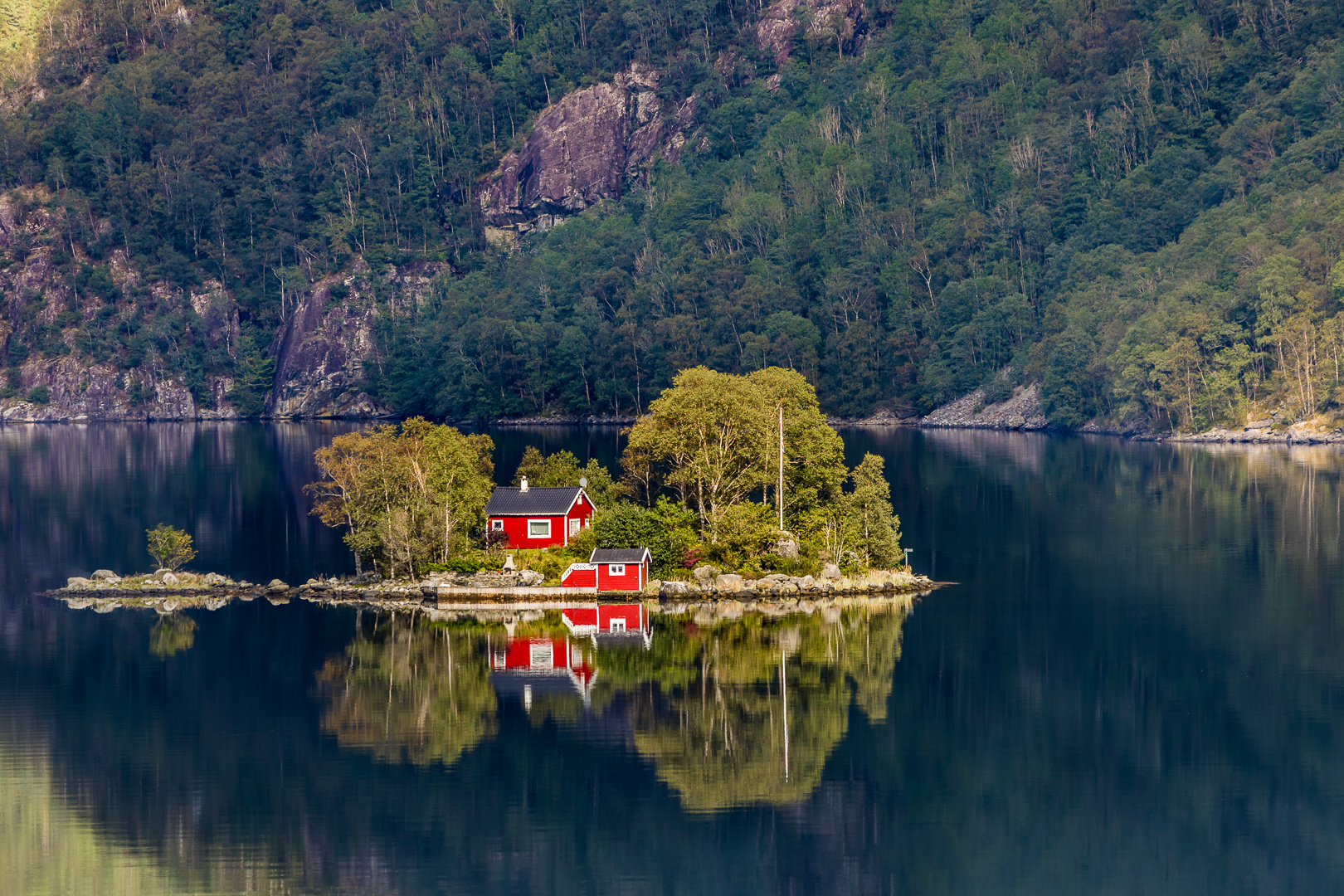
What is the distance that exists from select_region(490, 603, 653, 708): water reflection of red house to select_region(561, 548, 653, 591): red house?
55.7 inches

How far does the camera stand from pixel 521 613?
64.0 meters

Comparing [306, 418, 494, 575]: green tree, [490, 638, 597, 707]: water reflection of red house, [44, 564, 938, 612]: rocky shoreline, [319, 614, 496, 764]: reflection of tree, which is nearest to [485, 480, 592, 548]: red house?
[306, 418, 494, 575]: green tree

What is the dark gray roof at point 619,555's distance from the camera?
215ft

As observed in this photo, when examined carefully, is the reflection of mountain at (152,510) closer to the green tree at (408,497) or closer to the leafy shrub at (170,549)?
the leafy shrub at (170,549)

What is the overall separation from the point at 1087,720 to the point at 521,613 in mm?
26365

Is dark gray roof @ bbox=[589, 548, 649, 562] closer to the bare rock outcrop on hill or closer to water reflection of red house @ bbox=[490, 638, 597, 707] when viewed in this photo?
water reflection of red house @ bbox=[490, 638, 597, 707]

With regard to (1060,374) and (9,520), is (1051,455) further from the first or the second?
(9,520)

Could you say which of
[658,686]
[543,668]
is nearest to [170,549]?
[543,668]

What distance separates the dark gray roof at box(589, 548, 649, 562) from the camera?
65.6m

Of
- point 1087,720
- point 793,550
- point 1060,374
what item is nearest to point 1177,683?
point 1087,720

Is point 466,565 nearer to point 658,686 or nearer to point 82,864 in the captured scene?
point 658,686

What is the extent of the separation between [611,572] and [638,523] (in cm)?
→ 277

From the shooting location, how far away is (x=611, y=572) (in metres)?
66.1

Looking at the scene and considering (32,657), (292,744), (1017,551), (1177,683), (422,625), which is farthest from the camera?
(1017,551)
